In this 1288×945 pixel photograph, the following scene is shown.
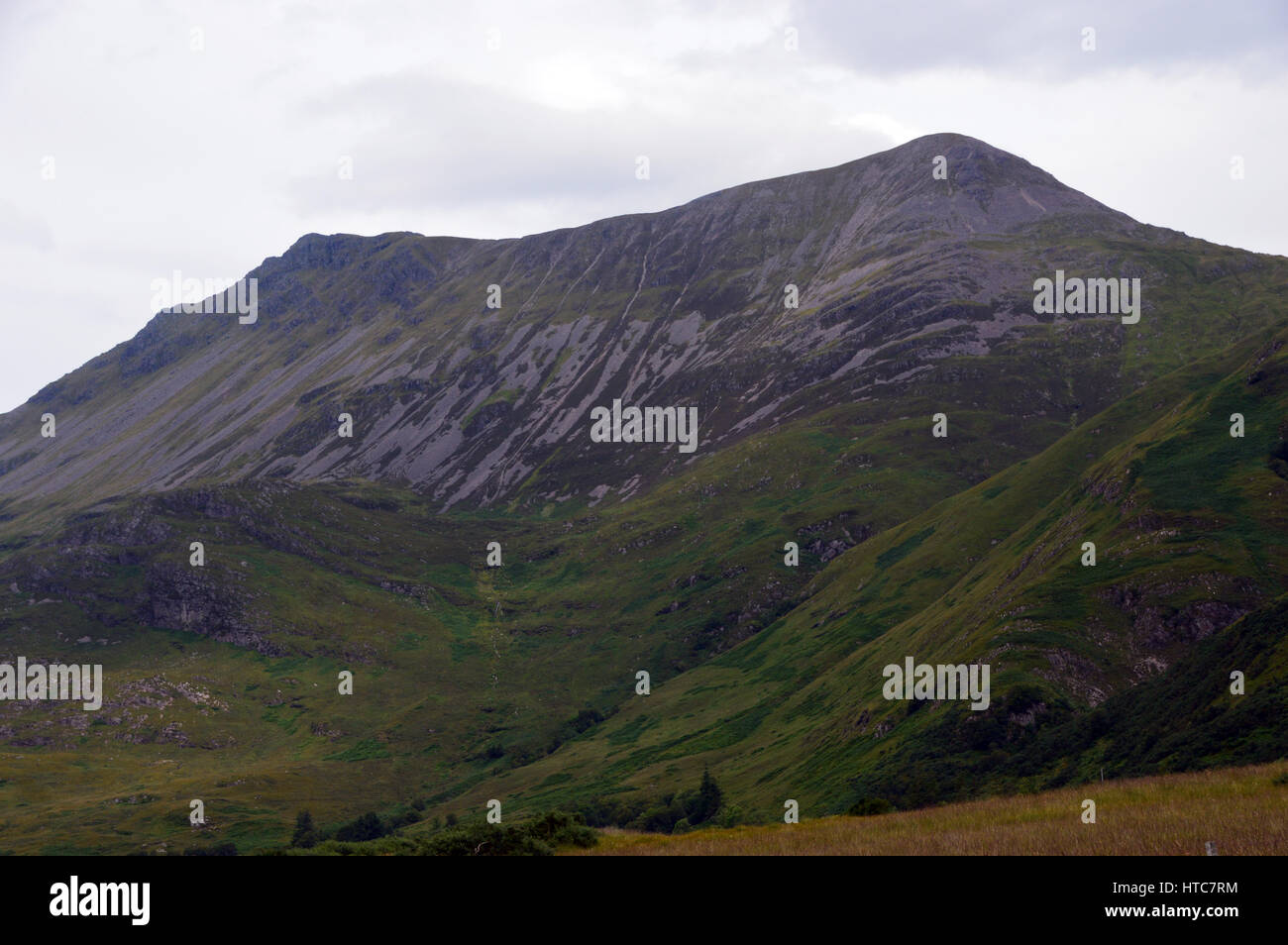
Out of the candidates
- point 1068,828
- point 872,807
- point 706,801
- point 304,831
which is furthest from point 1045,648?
point 304,831

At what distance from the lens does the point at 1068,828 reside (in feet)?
98.9

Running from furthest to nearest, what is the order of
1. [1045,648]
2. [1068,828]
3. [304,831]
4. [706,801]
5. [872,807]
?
[304,831] < [706,801] < [1045,648] < [872,807] < [1068,828]

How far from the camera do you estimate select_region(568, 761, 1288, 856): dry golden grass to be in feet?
85.1

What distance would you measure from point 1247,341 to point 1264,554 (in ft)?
278

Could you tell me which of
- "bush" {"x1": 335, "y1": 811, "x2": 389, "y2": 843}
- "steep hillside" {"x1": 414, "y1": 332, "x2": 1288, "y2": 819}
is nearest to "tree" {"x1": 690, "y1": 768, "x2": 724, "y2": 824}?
"steep hillside" {"x1": 414, "y1": 332, "x2": 1288, "y2": 819}

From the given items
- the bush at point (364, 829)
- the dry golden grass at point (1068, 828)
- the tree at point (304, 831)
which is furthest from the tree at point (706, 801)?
the dry golden grass at point (1068, 828)

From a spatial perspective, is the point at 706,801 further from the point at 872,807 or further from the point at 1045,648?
the point at 872,807

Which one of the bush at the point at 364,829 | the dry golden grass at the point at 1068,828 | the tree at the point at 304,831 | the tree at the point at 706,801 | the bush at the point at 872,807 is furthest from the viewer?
the bush at the point at 364,829

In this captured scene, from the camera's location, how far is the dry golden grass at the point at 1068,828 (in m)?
26.0

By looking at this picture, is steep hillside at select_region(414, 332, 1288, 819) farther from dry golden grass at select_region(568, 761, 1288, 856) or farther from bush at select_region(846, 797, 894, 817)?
dry golden grass at select_region(568, 761, 1288, 856)

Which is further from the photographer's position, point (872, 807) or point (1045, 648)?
point (1045, 648)

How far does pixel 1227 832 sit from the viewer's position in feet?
84.9

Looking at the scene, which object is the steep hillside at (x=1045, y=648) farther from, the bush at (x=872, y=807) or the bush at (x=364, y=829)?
the bush at (x=364, y=829)
